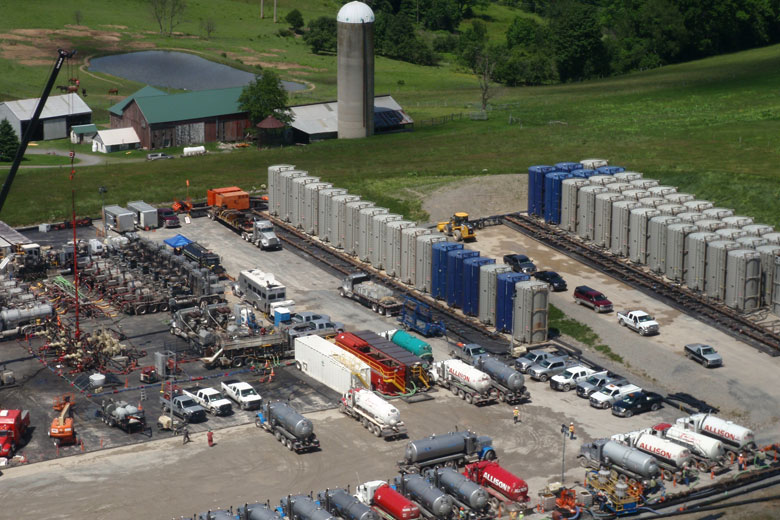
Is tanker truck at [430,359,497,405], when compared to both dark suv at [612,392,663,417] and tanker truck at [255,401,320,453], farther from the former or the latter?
tanker truck at [255,401,320,453]

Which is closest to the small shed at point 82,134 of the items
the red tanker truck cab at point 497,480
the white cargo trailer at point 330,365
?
the white cargo trailer at point 330,365

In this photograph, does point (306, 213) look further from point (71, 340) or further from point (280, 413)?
point (280, 413)

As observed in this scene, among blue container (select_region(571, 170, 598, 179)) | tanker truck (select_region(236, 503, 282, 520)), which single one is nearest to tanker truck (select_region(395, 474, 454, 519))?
tanker truck (select_region(236, 503, 282, 520))

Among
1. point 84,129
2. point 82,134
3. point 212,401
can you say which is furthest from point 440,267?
point 84,129

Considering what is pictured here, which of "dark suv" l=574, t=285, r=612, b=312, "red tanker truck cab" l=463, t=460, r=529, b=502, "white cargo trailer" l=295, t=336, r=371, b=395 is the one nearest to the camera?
"red tanker truck cab" l=463, t=460, r=529, b=502

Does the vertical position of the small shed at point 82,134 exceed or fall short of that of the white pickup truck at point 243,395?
it exceeds it

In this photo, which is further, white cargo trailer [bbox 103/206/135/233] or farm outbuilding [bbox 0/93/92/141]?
farm outbuilding [bbox 0/93/92/141]

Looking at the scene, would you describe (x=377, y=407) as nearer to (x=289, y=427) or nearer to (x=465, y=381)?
(x=289, y=427)

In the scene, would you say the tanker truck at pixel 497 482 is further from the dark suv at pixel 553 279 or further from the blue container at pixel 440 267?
the dark suv at pixel 553 279
